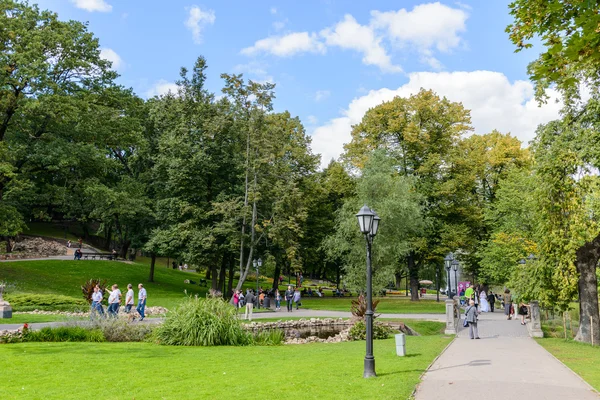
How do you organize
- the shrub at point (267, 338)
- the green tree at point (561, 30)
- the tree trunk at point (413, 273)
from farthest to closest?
the tree trunk at point (413, 273)
the shrub at point (267, 338)
the green tree at point (561, 30)

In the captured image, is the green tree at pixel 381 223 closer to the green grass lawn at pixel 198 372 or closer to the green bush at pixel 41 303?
the green bush at pixel 41 303

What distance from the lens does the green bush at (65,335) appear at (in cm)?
1616

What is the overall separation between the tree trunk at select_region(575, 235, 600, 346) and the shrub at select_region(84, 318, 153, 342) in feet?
53.9

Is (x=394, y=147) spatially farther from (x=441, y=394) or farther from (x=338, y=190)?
(x=441, y=394)

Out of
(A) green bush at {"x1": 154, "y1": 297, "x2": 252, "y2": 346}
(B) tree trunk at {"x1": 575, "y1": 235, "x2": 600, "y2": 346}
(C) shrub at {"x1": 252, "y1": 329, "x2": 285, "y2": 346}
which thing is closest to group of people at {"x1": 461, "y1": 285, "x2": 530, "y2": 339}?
(B) tree trunk at {"x1": 575, "y1": 235, "x2": 600, "y2": 346}

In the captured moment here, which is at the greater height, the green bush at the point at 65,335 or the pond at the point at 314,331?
the green bush at the point at 65,335

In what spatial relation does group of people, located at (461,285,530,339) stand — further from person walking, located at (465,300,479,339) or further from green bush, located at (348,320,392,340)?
green bush, located at (348,320,392,340)

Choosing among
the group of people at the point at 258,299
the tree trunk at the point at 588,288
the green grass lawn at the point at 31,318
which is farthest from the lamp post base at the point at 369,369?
the group of people at the point at 258,299

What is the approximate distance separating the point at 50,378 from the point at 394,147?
127 ft

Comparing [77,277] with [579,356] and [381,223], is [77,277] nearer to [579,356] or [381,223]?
[381,223]

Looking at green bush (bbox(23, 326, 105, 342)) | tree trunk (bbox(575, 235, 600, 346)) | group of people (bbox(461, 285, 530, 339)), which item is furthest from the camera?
group of people (bbox(461, 285, 530, 339))

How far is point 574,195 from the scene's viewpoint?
61.0ft

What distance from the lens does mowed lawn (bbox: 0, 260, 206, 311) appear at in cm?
3412

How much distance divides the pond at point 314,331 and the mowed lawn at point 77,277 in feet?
32.3
